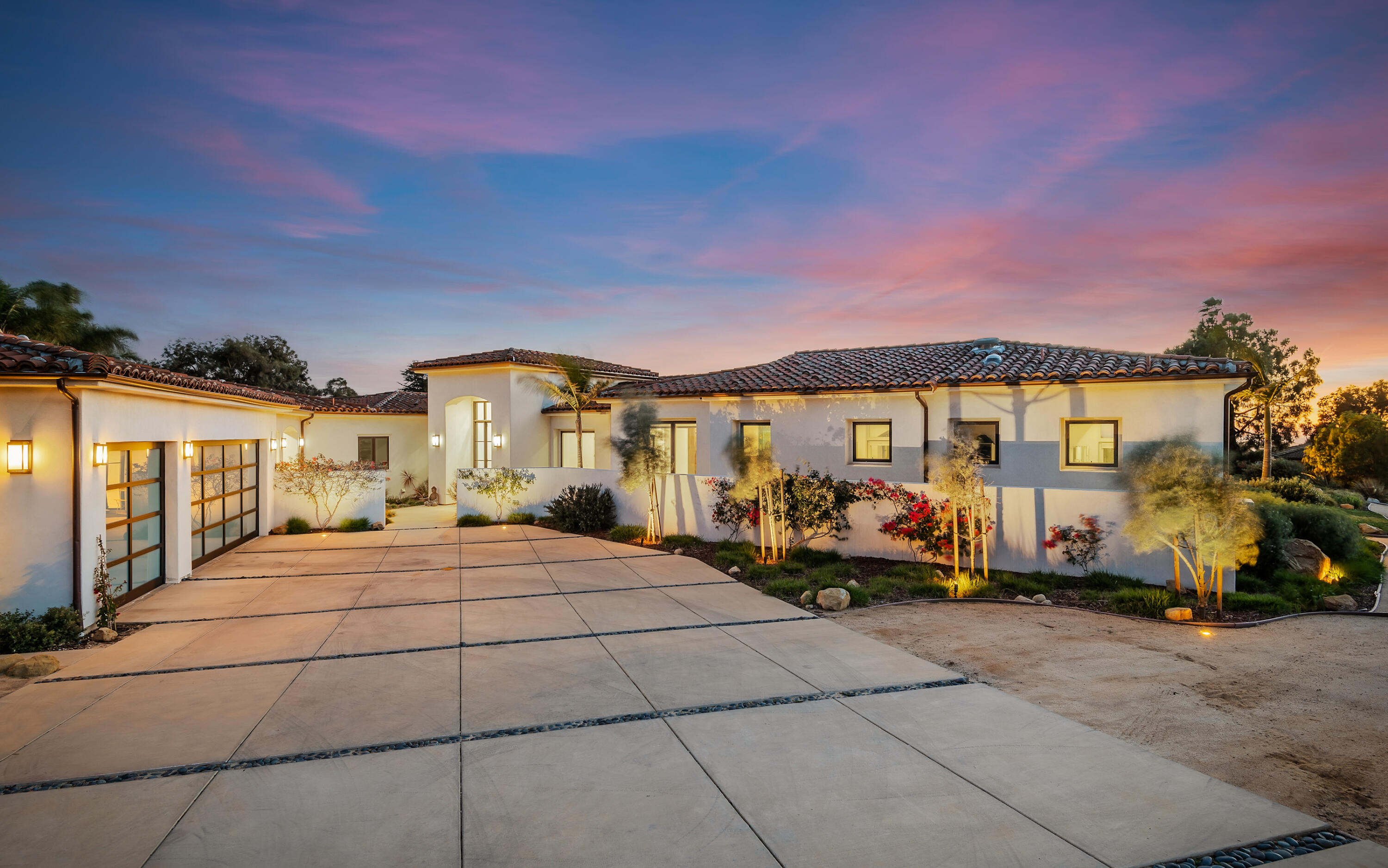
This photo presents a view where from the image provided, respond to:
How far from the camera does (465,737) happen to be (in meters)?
4.79

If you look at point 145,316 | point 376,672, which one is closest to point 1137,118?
point 376,672

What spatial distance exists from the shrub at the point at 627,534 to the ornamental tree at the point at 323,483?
22.5 feet

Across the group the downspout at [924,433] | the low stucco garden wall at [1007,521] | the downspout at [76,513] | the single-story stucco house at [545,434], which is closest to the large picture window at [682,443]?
the single-story stucco house at [545,434]

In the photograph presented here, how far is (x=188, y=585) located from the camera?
33.8 feet

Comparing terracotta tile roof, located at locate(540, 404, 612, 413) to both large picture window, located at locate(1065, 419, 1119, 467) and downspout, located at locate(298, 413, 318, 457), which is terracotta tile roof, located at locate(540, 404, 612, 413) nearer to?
downspout, located at locate(298, 413, 318, 457)

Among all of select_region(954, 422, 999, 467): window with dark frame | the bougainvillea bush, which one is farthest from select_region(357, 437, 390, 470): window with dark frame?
the bougainvillea bush

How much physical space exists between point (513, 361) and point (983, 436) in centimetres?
1338

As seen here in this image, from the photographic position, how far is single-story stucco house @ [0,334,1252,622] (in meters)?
7.51

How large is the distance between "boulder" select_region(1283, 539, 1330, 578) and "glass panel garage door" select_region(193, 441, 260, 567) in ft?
61.1

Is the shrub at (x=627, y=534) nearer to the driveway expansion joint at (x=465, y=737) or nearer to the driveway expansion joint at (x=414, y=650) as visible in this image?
the driveway expansion joint at (x=414, y=650)

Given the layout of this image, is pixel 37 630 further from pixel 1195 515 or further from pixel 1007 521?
pixel 1195 515

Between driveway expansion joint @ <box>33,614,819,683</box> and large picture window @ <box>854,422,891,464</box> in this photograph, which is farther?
large picture window @ <box>854,422,891,464</box>

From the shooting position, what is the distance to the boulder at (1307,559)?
10.4 meters

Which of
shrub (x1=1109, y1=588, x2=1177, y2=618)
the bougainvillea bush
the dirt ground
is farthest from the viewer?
the bougainvillea bush
